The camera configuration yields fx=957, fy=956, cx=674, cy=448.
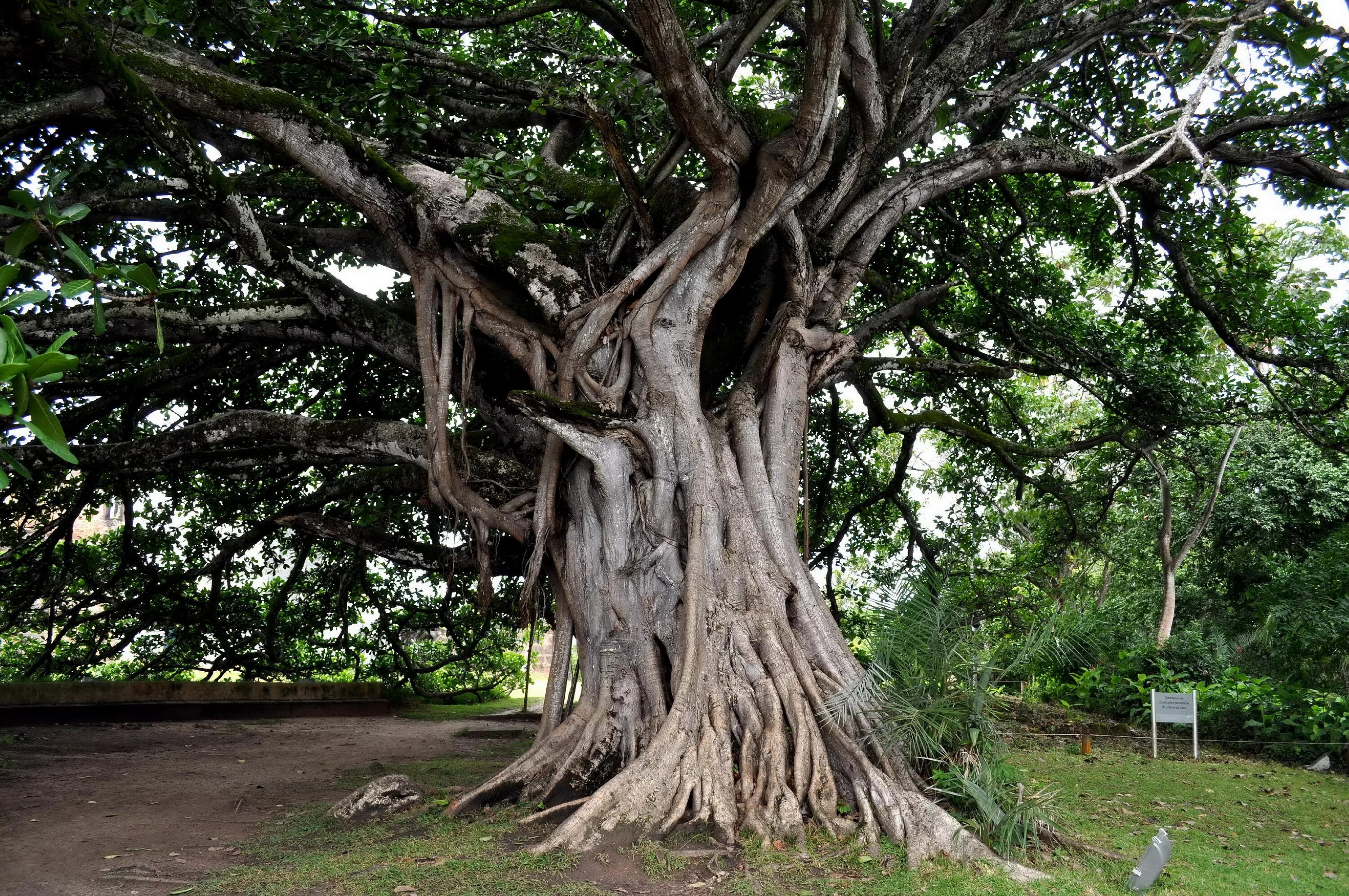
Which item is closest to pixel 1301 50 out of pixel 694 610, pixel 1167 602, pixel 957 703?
pixel 957 703

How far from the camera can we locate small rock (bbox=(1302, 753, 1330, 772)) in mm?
8086

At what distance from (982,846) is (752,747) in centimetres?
A: 118

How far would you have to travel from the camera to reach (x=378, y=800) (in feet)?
17.3

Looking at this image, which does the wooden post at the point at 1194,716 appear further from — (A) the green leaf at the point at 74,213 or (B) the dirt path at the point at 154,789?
(A) the green leaf at the point at 74,213

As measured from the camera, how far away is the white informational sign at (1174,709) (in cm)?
843

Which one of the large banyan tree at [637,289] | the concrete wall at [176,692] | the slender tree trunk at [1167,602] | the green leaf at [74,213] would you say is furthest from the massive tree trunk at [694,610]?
the slender tree trunk at [1167,602]

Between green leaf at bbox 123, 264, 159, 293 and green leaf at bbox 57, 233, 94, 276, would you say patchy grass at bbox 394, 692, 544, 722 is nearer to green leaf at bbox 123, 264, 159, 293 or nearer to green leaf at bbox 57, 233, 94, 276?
green leaf at bbox 123, 264, 159, 293

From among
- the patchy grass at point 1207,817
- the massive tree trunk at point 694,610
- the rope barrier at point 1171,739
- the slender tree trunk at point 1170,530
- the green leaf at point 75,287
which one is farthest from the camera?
the slender tree trunk at point 1170,530

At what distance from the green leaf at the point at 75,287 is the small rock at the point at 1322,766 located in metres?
9.41

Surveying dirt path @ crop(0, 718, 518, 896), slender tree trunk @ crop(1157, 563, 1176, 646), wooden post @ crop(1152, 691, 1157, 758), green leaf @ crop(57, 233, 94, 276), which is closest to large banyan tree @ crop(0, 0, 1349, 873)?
green leaf @ crop(57, 233, 94, 276)

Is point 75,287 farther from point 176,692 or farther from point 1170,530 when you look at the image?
point 1170,530

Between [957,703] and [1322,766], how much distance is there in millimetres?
5611

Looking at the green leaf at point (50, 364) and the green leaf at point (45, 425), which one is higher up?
the green leaf at point (50, 364)

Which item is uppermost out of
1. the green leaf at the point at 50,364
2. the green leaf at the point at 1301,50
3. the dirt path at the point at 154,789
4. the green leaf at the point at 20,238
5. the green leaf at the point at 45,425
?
the green leaf at the point at 1301,50
